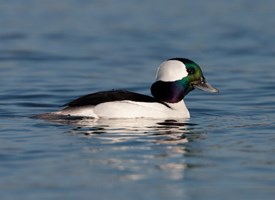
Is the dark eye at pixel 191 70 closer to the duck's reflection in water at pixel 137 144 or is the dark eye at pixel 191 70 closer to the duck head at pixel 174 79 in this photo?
the duck head at pixel 174 79

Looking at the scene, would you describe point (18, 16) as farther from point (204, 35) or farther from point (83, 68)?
point (83, 68)

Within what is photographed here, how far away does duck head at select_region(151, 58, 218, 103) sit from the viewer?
56.1ft

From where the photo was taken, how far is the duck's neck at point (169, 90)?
1712 cm

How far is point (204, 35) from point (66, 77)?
7.97 metres

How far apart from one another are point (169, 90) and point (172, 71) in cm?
31

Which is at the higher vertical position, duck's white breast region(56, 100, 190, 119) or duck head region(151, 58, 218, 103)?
duck head region(151, 58, 218, 103)

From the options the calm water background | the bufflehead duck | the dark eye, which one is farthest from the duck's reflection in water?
the dark eye

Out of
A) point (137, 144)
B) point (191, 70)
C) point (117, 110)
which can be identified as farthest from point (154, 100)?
point (137, 144)

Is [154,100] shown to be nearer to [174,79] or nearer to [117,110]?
[174,79]

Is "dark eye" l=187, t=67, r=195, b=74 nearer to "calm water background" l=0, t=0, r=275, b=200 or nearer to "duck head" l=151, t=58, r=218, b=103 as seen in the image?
"duck head" l=151, t=58, r=218, b=103

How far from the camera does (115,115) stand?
54.3 ft

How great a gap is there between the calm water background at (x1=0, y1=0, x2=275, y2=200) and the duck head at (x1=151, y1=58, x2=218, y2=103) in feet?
1.89

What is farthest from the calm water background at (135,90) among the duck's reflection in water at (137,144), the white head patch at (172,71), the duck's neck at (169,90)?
the white head patch at (172,71)

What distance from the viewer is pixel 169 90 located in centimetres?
1714
